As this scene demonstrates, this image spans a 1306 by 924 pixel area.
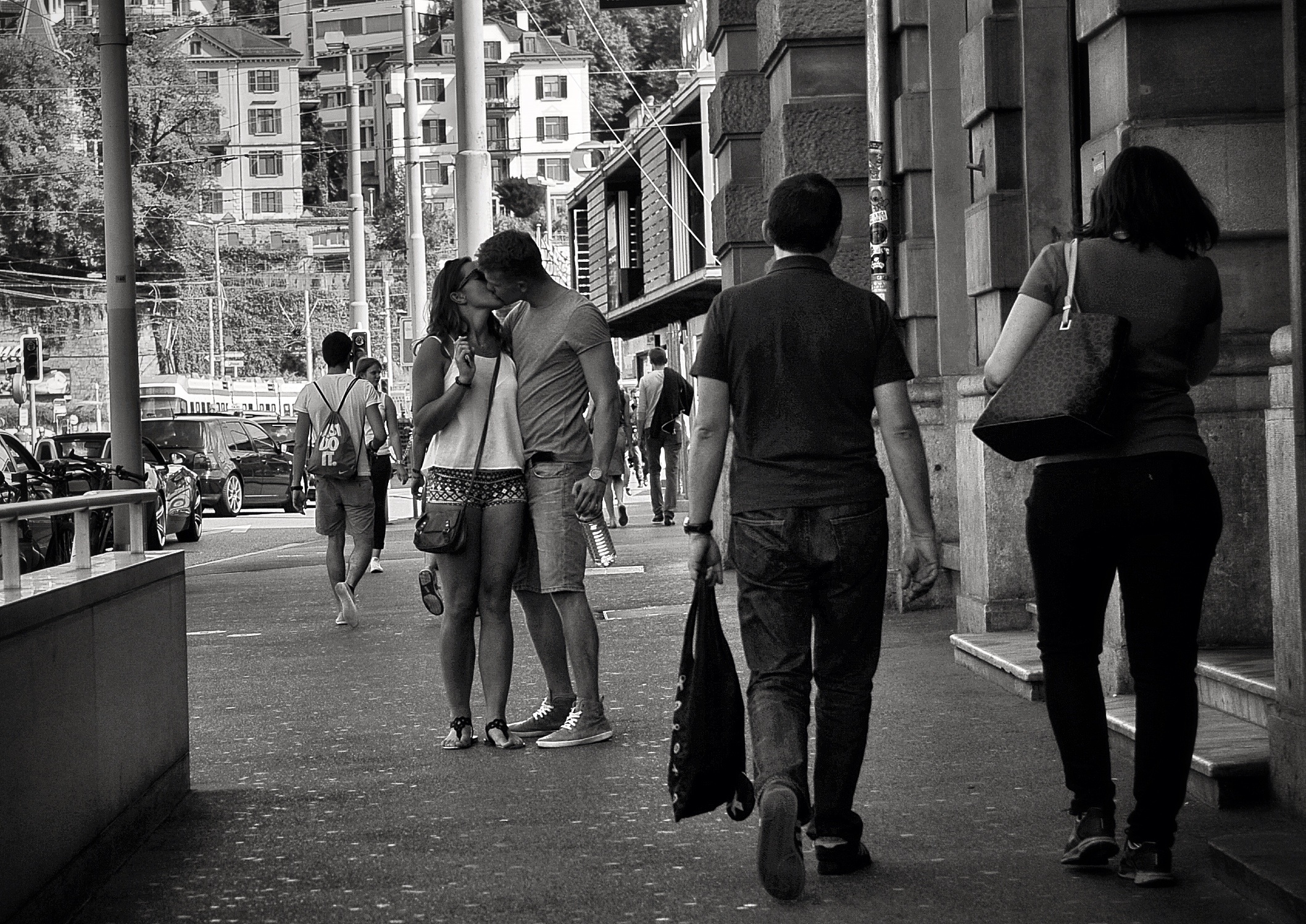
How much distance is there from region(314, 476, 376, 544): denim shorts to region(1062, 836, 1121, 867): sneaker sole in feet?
26.2

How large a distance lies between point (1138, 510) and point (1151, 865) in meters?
0.92

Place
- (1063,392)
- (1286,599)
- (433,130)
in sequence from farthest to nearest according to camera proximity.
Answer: (433,130) → (1286,599) → (1063,392)

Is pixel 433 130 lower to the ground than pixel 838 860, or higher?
higher

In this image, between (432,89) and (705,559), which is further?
(432,89)

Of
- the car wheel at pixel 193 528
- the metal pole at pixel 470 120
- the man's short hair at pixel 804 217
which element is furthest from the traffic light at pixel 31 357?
the man's short hair at pixel 804 217

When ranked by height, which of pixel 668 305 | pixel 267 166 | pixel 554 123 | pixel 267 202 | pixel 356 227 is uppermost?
pixel 554 123

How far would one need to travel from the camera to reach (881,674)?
910cm

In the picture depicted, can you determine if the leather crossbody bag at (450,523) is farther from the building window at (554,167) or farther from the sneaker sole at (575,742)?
the building window at (554,167)

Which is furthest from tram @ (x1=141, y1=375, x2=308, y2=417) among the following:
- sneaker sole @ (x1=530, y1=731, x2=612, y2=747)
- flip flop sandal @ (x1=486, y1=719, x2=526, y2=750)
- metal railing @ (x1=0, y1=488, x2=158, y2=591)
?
metal railing @ (x1=0, y1=488, x2=158, y2=591)

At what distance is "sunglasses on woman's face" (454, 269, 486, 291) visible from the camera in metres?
7.46

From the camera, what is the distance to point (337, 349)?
493 inches

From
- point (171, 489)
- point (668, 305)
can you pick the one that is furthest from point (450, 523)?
point (668, 305)

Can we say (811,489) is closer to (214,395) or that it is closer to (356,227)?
(356,227)

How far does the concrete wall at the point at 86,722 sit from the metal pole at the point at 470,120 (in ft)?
40.0
